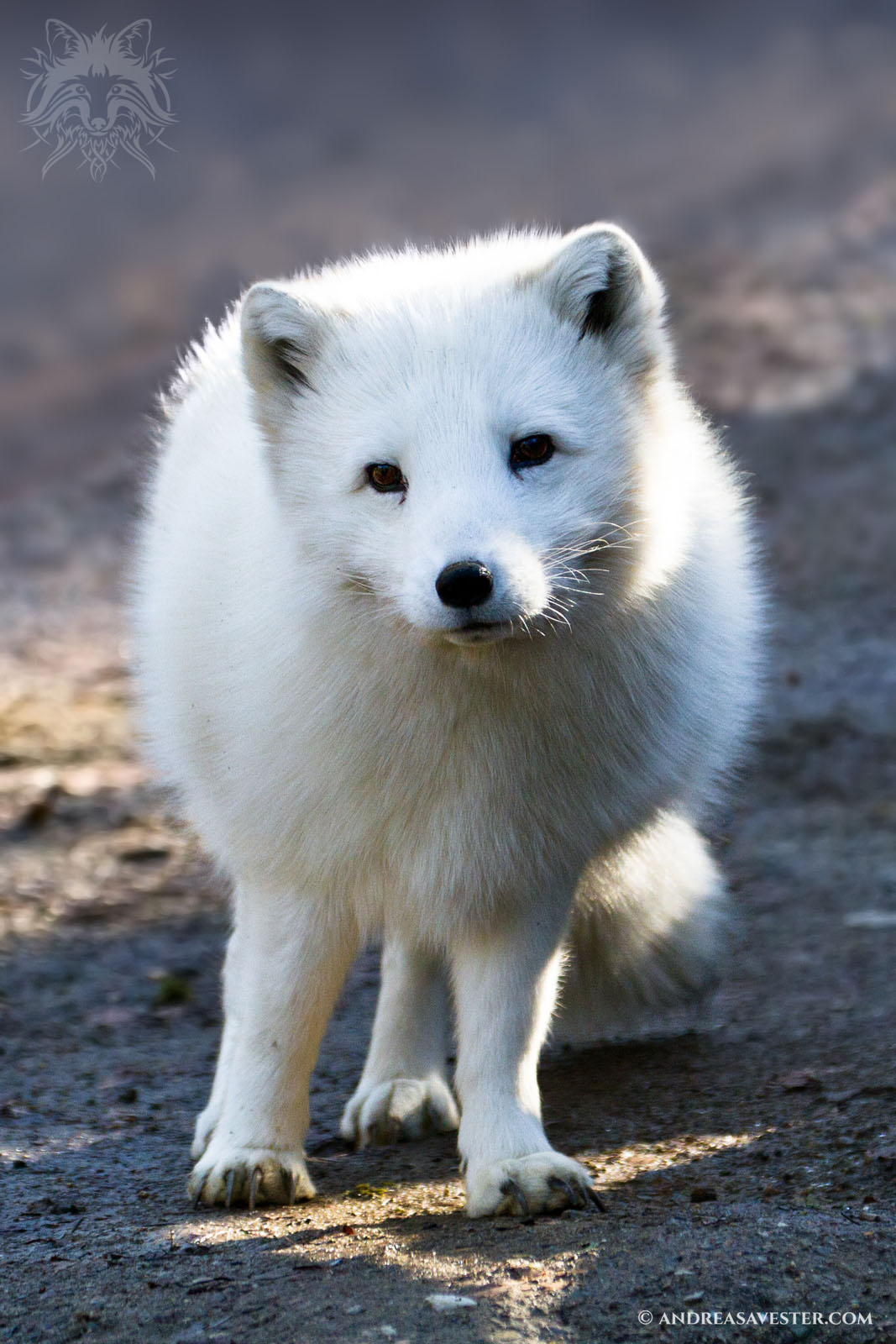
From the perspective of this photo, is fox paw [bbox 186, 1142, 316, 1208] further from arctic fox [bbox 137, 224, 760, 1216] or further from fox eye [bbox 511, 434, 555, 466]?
fox eye [bbox 511, 434, 555, 466]

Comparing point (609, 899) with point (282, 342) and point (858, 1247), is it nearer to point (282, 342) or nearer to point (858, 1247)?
point (858, 1247)

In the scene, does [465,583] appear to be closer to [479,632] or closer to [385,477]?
[479,632]

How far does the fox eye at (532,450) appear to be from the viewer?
281 cm

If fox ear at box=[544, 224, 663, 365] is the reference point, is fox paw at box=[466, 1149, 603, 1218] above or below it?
below

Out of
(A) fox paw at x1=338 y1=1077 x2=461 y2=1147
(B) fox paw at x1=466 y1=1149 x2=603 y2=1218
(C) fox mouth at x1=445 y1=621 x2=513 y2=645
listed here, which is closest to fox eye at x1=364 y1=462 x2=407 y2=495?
(C) fox mouth at x1=445 y1=621 x2=513 y2=645

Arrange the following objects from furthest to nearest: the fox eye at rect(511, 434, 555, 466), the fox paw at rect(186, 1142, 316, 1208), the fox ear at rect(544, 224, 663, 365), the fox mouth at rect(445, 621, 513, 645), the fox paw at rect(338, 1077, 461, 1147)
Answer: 1. the fox paw at rect(338, 1077, 461, 1147)
2. the fox paw at rect(186, 1142, 316, 1208)
3. the fox ear at rect(544, 224, 663, 365)
4. the fox eye at rect(511, 434, 555, 466)
5. the fox mouth at rect(445, 621, 513, 645)

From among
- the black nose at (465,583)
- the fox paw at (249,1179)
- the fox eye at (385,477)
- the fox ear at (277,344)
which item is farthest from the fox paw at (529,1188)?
the fox ear at (277,344)

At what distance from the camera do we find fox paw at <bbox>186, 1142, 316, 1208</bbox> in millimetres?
3184

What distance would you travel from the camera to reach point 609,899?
3.77 meters

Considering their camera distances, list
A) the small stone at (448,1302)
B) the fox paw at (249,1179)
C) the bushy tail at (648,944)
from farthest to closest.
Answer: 1. the bushy tail at (648,944)
2. the fox paw at (249,1179)
3. the small stone at (448,1302)

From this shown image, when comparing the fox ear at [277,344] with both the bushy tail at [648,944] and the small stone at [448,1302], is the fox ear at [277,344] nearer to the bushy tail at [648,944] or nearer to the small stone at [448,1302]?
the bushy tail at [648,944]

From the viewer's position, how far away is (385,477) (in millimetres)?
2832

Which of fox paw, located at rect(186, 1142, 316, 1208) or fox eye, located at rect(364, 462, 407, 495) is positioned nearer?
fox eye, located at rect(364, 462, 407, 495)

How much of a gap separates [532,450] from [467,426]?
0.46 feet
